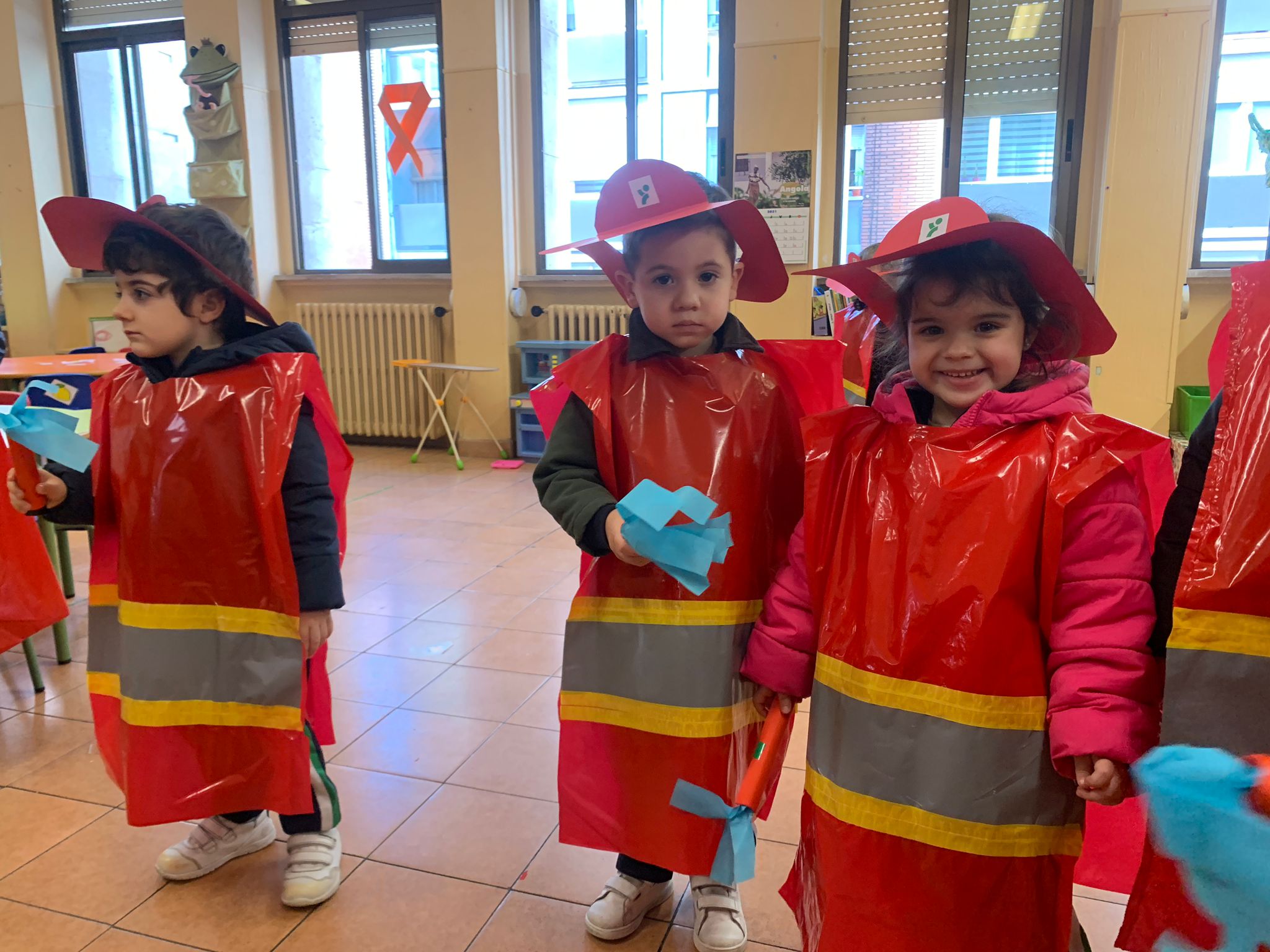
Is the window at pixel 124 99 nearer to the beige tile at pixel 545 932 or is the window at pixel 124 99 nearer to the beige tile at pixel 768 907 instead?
the beige tile at pixel 545 932

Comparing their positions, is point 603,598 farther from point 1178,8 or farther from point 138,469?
point 1178,8

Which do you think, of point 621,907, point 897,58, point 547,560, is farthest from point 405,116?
point 621,907

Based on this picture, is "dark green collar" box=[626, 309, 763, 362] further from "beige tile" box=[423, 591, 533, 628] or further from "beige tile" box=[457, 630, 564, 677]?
"beige tile" box=[423, 591, 533, 628]

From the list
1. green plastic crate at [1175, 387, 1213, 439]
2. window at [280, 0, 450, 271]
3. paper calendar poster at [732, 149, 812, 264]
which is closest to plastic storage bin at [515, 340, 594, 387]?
window at [280, 0, 450, 271]

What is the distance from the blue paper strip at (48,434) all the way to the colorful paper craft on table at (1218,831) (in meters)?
1.38

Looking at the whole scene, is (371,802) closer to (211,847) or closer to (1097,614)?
(211,847)

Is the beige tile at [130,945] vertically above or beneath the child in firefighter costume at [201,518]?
beneath

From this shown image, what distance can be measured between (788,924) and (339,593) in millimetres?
945

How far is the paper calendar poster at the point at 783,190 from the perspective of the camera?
15.8 feet

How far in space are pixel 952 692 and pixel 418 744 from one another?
5.01 feet

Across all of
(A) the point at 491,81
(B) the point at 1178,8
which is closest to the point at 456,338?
(A) the point at 491,81

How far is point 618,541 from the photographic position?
3.84 ft

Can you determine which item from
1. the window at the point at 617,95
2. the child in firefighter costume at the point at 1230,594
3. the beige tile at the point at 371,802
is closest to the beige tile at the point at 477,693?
the beige tile at the point at 371,802

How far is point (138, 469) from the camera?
145cm
